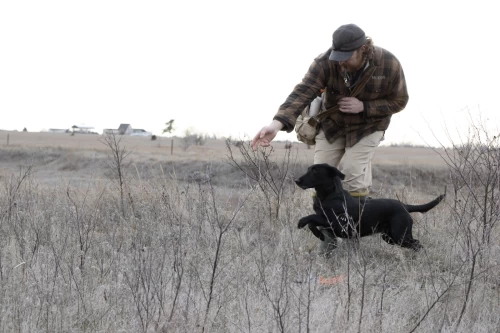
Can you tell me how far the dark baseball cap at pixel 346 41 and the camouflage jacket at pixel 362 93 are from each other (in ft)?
1.19

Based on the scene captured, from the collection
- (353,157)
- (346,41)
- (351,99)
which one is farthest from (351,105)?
(346,41)

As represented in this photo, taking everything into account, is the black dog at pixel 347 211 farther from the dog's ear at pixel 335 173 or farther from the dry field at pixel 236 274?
the dry field at pixel 236 274

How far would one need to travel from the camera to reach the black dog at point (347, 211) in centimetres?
538

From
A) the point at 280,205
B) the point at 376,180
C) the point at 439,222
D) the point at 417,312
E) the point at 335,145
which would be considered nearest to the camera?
the point at 417,312

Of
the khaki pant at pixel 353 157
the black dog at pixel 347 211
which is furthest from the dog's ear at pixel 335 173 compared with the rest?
the khaki pant at pixel 353 157

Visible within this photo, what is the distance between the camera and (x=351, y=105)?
5.39 m

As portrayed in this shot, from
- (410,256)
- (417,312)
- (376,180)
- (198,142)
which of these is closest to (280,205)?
(410,256)

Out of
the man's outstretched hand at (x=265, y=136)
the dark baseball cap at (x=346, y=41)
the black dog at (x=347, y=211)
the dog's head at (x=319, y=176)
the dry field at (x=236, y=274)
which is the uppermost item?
the dark baseball cap at (x=346, y=41)

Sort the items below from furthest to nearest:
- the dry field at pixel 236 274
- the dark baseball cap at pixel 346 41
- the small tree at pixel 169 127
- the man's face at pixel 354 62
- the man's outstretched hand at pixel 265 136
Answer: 1. the small tree at pixel 169 127
2. the man's face at pixel 354 62
3. the dark baseball cap at pixel 346 41
4. the man's outstretched hand at pixel 265 136
5. the dry field at pixel 236 274

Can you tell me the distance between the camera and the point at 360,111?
5.45 metres

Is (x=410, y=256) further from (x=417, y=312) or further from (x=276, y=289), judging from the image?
(x=276, y=289)

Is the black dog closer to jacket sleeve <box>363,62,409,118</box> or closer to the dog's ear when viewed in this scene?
the dog's ear

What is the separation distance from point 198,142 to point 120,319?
4326 centimetres

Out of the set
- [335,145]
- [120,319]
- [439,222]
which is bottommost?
[120,319]
